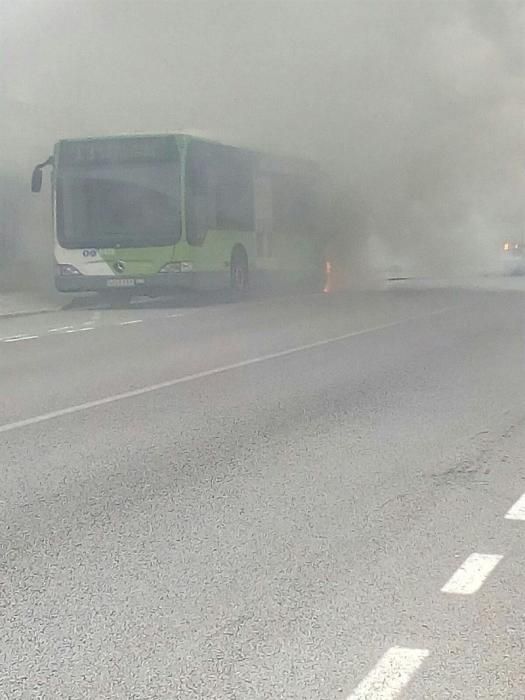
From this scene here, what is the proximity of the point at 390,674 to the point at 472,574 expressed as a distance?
4.16 feet

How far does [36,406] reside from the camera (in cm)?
1045

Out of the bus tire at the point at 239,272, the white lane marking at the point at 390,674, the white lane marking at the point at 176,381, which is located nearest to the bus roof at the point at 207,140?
the bus tire at the point at 239,272

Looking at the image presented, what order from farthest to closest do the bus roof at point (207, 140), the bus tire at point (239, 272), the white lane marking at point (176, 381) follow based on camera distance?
the bus tire at point (239, 272) → the bus roof at point (207, 140) → the white lane marking at point (176, 381)

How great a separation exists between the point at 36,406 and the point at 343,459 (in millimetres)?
3257

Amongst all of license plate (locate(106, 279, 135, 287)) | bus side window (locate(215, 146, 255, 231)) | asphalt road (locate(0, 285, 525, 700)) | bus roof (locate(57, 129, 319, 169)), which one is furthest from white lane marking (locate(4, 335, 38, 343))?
bus side window (locate(215, 146, 255, 231))

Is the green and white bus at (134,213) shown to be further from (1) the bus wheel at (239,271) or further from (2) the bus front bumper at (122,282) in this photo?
(1) the bus wheel at (239,271)

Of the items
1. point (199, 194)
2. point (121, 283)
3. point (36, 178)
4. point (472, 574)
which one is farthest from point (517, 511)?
point (36, 178)

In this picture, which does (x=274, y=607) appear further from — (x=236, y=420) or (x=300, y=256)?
(x=300, y=256)

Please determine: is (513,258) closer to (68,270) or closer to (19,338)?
(68,270)

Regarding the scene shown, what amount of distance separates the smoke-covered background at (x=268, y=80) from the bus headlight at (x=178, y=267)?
5.21m

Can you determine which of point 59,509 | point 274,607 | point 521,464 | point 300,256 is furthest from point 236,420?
point 300,256

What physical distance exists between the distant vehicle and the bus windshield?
21.3m

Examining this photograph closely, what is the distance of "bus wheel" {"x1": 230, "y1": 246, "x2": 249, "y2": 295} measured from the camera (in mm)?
24766

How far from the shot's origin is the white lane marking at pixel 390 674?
13.4 feet
